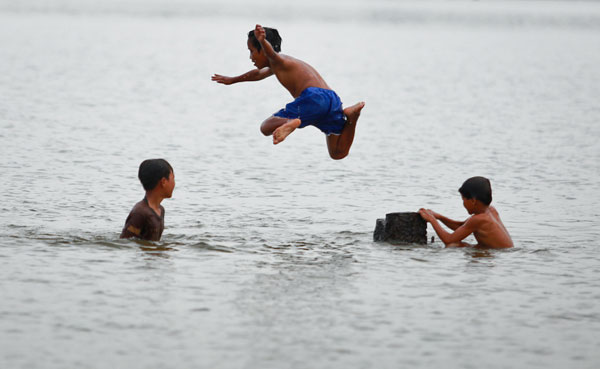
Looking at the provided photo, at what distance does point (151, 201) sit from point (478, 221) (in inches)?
123

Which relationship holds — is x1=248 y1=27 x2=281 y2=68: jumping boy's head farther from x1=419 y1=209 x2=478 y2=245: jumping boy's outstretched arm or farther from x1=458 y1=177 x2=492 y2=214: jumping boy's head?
x1=458 y1=177 x2=492 y2=214: jumping boy's head

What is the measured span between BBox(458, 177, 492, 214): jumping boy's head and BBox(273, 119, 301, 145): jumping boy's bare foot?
5.60 feet

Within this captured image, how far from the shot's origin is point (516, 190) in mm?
14211

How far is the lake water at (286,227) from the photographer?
6926 millimetres

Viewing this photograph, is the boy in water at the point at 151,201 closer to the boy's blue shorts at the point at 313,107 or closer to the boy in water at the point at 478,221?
the boy's blue shorts at the point at 313,107

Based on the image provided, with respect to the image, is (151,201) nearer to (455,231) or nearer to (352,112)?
(352,112)

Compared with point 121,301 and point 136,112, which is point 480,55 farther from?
point 121,301

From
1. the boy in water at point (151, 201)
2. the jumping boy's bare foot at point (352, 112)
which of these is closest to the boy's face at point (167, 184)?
the boy in water at point (151, 201)

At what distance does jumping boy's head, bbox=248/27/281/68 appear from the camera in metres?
10.0

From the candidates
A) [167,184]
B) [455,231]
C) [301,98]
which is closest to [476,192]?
[455,231]

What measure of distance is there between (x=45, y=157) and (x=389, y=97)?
12.5 meters

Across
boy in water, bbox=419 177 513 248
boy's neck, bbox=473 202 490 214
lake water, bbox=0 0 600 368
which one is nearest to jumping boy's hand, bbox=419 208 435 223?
boy in water, bbox=419 177 513 248

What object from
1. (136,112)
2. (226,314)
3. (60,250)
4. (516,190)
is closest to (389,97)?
(136,112)

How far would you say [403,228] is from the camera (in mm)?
10266
